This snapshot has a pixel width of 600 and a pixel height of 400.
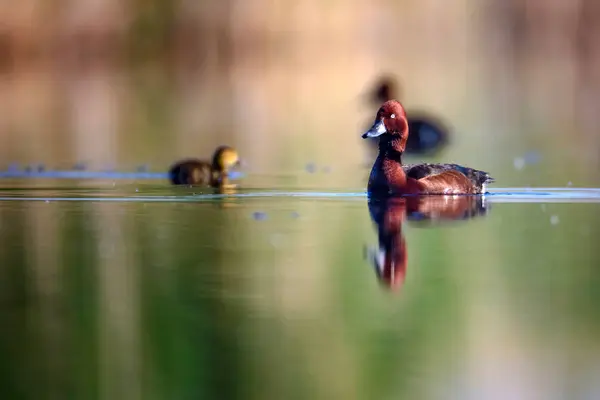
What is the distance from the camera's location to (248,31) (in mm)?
23312

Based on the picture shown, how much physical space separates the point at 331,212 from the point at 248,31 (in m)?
16.0

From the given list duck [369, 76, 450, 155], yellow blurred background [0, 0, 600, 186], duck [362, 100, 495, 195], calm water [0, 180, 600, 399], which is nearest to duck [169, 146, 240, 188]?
yellow blurred background [0, 0, 600, 186]

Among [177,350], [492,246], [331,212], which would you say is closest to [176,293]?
[177,350]

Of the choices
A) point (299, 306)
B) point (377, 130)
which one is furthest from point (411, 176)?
point (299, 306)

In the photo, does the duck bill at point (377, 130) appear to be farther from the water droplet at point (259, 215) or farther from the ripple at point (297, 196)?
the water droplet at point (259, 215)

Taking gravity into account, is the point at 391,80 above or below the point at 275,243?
above

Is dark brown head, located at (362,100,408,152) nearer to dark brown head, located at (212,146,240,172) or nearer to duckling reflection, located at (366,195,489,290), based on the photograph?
duckling reflection, located at (366,195,489,290)

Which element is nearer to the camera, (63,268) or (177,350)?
(177,350)

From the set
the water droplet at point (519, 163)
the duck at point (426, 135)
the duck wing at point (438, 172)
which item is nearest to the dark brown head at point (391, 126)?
the duck wing at point (438, 172)

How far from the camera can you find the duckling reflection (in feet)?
17.6

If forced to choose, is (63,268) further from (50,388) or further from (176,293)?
(50,388)

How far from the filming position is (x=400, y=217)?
734 centimetres

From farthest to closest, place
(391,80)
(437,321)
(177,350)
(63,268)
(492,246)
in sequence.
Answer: (391,80)
(492,246)
(63,268)
(437,321)
(177,350)

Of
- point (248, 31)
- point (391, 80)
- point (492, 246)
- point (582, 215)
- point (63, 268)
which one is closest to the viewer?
point (63, 268)
